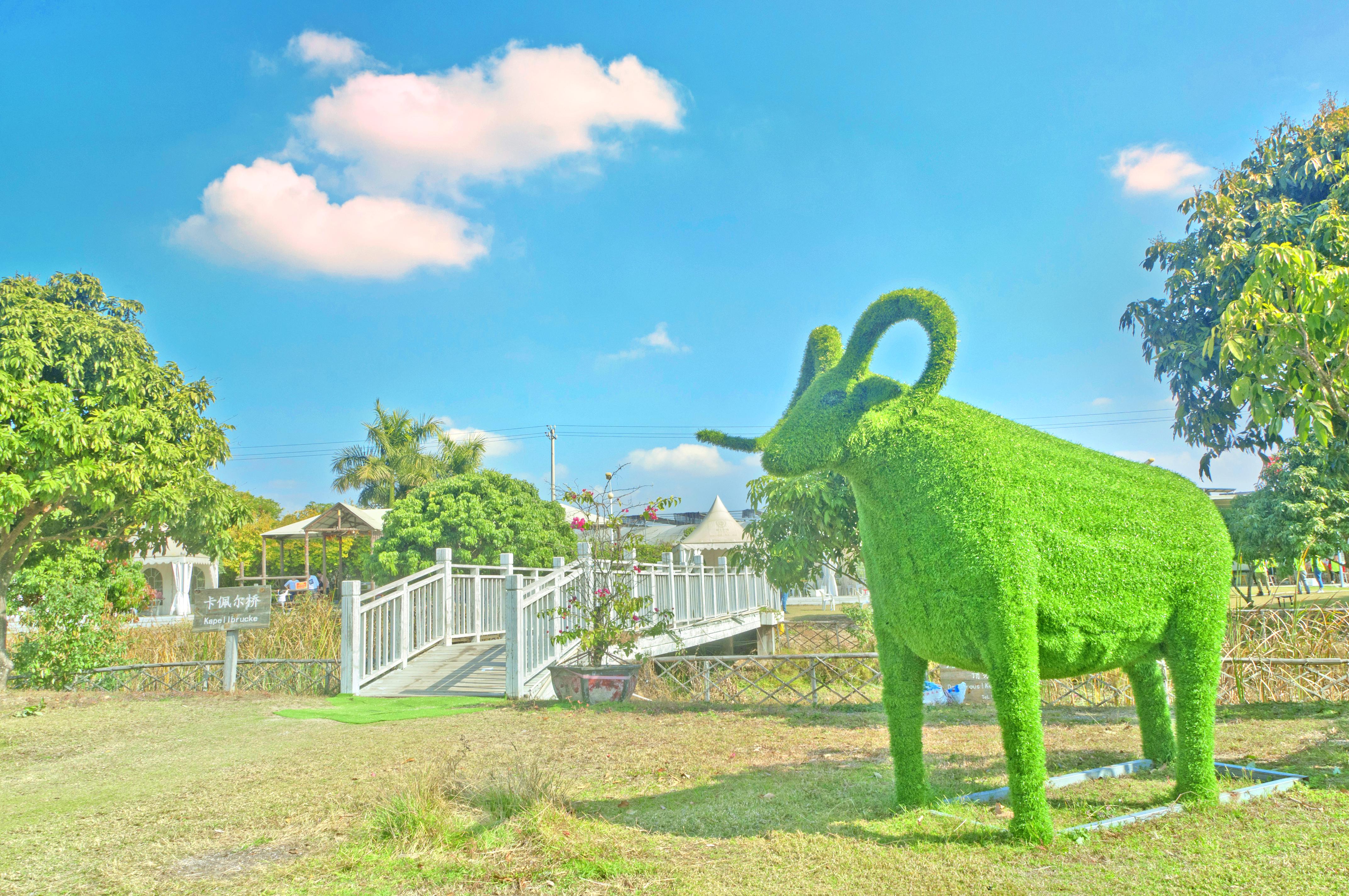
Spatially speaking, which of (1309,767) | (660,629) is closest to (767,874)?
(1309,767)

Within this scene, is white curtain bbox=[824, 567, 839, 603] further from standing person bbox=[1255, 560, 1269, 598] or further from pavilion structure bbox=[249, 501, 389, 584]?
pavilion structure bbox=[249, 501, 389, 584]

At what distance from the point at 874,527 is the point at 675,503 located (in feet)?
22.9

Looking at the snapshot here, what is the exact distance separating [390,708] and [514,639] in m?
1.71

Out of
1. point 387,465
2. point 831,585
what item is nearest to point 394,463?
point 387,465

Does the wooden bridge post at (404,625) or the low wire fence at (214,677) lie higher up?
the wooden bridge post at (404,625)

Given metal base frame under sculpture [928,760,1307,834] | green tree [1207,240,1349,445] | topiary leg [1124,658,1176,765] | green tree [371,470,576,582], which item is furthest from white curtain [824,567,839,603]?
green tree [1207,240,1349,445]

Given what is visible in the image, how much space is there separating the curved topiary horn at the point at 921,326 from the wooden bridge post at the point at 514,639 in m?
6.87

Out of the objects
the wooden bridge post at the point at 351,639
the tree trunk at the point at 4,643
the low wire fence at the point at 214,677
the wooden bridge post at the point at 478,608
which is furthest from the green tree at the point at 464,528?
the wooden bridge post at the point at 351,639

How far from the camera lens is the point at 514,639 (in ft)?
34.5

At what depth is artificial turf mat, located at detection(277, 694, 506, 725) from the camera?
938cm

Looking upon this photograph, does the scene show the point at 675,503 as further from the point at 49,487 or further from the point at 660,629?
the point at 49,487

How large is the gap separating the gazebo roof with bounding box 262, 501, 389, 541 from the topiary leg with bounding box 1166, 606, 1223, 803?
24.6 metres

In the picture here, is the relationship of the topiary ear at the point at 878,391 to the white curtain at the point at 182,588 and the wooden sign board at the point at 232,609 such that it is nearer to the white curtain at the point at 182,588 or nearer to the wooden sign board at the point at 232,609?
the wooden sign board at the point at 232,609

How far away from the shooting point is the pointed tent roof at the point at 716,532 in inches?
1160
